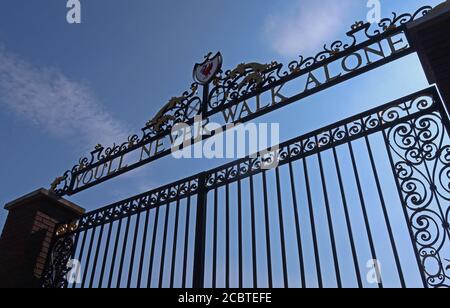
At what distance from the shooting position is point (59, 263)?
630cm

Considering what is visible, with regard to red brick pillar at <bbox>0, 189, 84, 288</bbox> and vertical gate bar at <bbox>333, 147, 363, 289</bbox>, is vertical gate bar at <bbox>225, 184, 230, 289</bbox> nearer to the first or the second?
vertical gate bar at <bbox>333, 147, 363, 289</bbox>

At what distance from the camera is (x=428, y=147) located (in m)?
4.00

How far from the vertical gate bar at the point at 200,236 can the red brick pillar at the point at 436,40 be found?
3.05 metres

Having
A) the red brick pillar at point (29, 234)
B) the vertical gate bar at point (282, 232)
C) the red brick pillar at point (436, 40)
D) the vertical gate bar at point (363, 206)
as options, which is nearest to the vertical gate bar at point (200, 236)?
the vertical gate bar at point (282, 232)

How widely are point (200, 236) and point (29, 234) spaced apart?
10.3ft

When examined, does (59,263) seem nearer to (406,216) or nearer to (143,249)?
(143,249)

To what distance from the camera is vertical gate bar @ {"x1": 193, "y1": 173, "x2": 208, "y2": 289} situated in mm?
4641

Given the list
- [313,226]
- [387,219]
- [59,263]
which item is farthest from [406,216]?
[59,263]

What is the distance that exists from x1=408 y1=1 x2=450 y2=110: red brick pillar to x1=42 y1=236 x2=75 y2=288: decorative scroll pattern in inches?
221

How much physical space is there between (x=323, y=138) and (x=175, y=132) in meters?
A: 2.47

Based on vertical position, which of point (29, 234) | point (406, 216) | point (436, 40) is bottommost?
point (406, 216)

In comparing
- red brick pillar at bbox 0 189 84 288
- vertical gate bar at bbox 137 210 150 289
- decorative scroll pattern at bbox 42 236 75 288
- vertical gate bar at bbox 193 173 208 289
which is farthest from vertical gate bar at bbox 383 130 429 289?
red brick pillar at bbox 0 189 84 288
